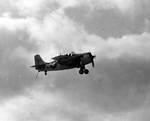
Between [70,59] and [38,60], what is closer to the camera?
[70,59]

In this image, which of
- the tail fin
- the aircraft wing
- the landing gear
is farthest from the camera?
the tail fin

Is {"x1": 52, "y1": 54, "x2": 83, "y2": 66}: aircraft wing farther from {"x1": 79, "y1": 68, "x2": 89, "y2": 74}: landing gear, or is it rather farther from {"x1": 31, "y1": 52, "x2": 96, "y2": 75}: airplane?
{"x1": 79, "y1": 68, "x2": 89, "y2": 74}: landing gear

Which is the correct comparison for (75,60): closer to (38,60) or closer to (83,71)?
(83,71)

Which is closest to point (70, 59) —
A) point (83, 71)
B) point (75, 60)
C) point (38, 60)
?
point (75, 60)

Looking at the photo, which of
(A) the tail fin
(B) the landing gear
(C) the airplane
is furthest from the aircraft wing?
(A) the tail fin

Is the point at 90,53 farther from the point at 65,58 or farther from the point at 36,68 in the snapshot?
the point at 36,68

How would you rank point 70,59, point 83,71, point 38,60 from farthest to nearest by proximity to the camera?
1. point 38,60
2. point 70,59
3. point 83,71

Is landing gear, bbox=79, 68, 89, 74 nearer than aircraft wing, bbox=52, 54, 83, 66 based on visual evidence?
Yes

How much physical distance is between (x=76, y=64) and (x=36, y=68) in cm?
951

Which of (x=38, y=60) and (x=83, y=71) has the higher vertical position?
(x=38, y=60)

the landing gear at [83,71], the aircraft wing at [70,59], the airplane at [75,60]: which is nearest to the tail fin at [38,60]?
the airplane at [75,60]

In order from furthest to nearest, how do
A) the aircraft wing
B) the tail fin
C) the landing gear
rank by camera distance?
the tail fin → the aircraft wing → the landing gear

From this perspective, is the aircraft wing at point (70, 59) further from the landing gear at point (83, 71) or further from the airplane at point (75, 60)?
the landing gear at point (83, 71)

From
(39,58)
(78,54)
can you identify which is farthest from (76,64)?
(39,58)
